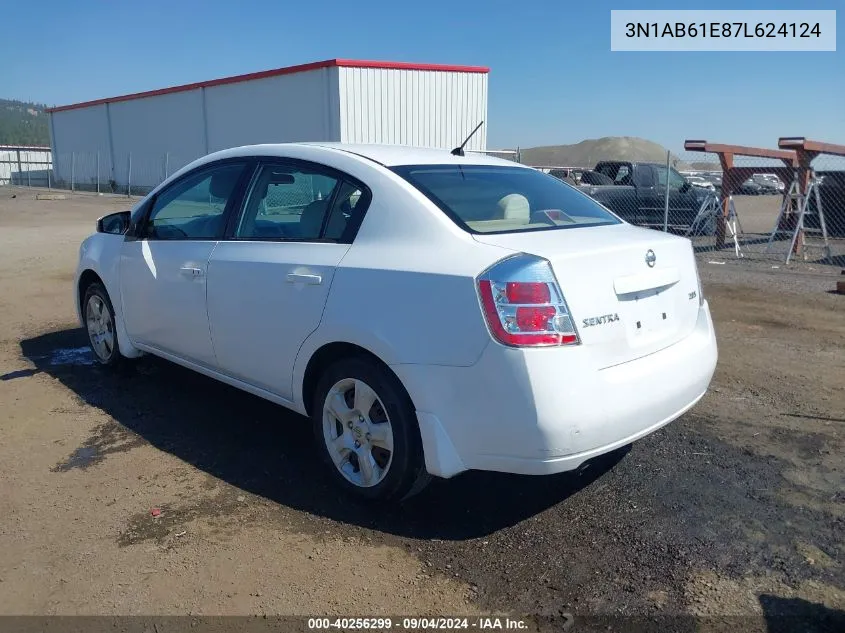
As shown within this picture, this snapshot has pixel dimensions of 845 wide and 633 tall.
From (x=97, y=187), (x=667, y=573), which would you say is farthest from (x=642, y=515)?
(x=97, y=187)

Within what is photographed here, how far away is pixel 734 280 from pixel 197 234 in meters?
8.23

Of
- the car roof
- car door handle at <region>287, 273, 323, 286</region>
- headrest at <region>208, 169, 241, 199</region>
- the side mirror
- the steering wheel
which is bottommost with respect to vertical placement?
car door handle at <region>287, 273, 323, 286</region>

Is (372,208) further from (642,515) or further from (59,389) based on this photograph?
(59,389)

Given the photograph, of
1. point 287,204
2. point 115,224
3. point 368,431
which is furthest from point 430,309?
point 115,224

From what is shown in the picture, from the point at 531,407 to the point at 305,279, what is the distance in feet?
4.43

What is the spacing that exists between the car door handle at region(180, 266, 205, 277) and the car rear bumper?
1699 mm

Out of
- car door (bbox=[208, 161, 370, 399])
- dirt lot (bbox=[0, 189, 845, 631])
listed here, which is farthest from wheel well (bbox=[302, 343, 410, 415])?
dirt lot (bbox=[0, 189, 845, 631])

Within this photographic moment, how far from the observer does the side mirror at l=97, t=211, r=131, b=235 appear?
17.3ft

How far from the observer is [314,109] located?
23.9 m

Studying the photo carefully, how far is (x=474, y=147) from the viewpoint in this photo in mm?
25469

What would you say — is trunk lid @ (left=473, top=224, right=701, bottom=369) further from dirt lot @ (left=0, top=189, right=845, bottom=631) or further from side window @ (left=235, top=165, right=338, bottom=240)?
side window @ (left=235, top=165, right=338, bottom=240)

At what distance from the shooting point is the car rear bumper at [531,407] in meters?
2.85

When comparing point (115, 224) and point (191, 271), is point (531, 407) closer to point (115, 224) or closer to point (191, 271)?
point (191, 271)

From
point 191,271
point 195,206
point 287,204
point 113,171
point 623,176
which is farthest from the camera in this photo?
point 113,171
